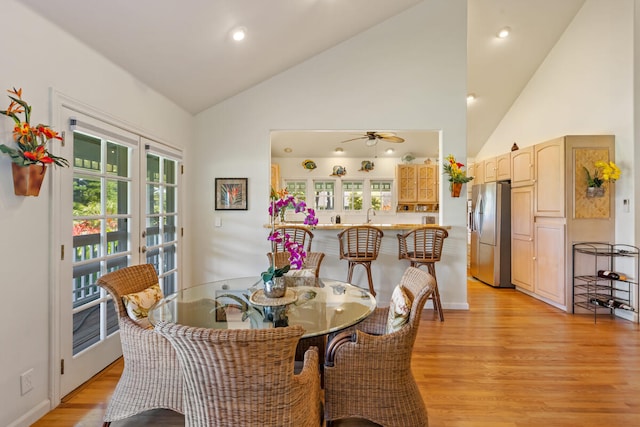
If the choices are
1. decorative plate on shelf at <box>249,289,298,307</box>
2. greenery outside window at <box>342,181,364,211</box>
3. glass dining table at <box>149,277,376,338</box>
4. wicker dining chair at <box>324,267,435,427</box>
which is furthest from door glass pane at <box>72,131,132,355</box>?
greenery outside window at <box>342,181,364,211</box>

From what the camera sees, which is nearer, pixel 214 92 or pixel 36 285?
pixel 36 285

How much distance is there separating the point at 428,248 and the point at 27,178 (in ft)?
11.6

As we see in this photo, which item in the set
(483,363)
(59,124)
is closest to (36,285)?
(59,124)

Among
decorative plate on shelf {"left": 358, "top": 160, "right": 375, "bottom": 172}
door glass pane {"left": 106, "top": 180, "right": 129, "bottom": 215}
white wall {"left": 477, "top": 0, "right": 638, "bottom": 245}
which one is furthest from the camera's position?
decorative plate on shelf {"left": 358, "top": 160, "right": 375, "bottom": 172}

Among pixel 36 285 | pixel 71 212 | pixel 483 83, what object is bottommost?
pixel 36 285

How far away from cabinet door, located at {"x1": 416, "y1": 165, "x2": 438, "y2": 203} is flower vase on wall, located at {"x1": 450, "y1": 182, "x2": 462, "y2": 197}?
124 inches

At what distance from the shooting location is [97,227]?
2.51 m

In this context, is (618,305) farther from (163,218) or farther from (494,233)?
(163,218)

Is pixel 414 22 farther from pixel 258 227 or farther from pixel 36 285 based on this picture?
pixel 36 285

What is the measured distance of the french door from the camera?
2.20 metres

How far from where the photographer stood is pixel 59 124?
6.86 feet

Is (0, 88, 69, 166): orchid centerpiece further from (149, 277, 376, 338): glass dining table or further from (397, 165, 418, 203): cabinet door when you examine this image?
(397, 165, 418, 203): cabinet door

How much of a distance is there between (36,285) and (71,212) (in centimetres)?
51

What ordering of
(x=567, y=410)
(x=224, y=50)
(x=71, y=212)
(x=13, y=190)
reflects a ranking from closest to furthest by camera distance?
(x=13, y=190)
(x=567, y=410)
(x=71, y=212)
(x=224, y=50)
